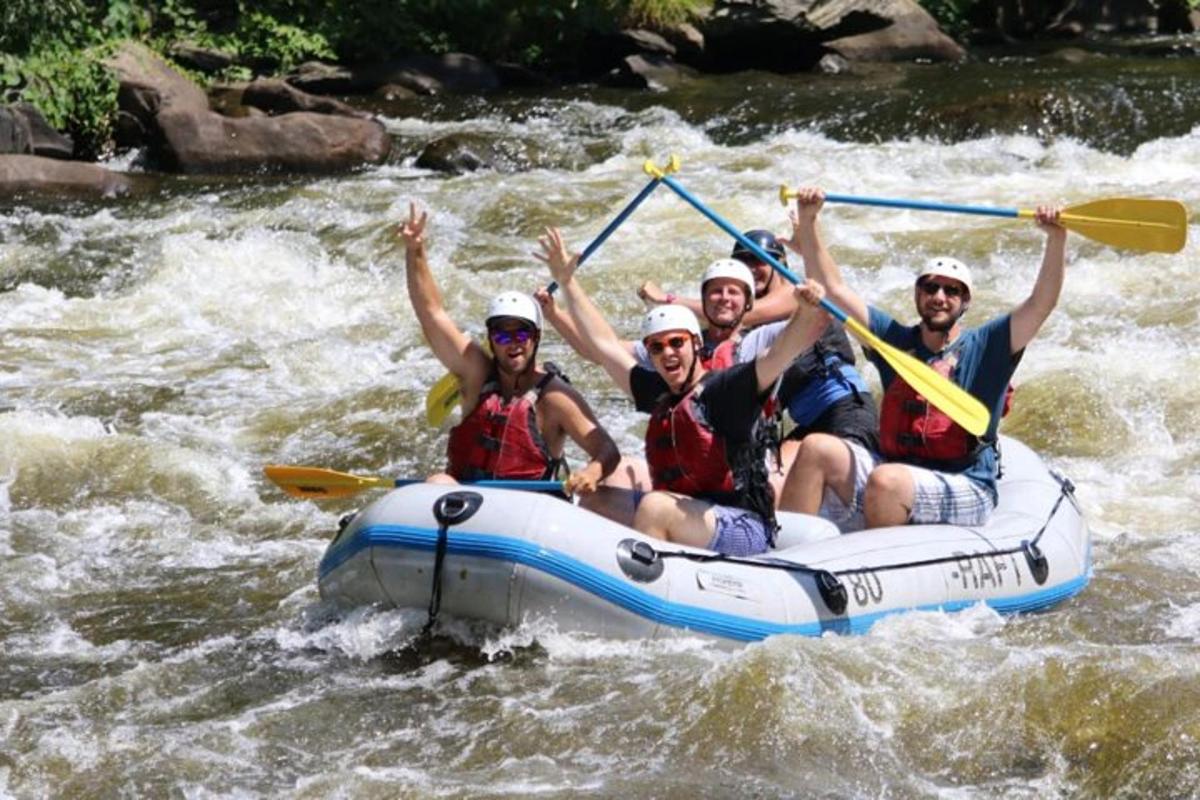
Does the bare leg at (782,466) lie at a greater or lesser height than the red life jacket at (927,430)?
lesser

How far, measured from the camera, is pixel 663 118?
15.0m

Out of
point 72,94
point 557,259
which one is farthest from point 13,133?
point 557,259

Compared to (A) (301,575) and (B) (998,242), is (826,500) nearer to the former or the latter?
(A) (301,575)

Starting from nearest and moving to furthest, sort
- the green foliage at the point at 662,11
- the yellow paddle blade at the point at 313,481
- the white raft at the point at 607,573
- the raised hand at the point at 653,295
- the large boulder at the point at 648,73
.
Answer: the white raft at the point at 607,573, the yellow paddle blade at the point at 313,481, the raised hand at the point at 653,295, the large boulder at the point at 648,73, the green foliage at the point at 662,11

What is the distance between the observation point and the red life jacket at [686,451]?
5512mm

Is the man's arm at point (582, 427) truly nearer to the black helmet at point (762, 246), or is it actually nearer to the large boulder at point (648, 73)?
the black helmet at point (762, 246)

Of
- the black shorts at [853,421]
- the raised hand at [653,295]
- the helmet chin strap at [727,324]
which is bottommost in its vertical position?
the black shorts at [853,421]

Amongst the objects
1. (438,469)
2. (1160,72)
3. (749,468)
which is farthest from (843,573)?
(1160,72)

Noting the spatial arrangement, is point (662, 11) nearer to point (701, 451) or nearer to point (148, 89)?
point (148, 89)

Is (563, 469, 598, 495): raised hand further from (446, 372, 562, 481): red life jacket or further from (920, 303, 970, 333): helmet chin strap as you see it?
(920, 303, 970, 333): helmet chin strap

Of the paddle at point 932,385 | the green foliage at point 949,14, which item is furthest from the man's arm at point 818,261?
the green foliage at point 949,14

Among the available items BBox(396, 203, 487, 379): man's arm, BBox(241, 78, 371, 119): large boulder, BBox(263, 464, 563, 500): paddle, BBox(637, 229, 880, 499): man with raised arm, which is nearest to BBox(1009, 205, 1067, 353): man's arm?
BBox(637, 229, 880, 499): man with raised arm

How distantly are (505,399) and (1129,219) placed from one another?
92.6 inches

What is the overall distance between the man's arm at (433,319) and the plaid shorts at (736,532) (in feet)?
3.02
